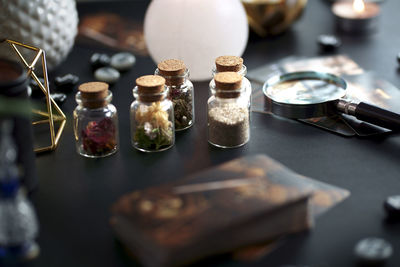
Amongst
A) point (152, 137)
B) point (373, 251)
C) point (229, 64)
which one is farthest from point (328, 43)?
point (373, 251)

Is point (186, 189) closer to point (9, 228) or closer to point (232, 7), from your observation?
point (9, 228)

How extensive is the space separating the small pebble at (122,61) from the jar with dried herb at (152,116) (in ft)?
0.98

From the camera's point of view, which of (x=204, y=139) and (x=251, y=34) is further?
(x=251, y=34)

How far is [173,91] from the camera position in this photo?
1056mm

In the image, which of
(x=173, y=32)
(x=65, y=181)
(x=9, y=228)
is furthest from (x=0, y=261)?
(x=173, y=32)

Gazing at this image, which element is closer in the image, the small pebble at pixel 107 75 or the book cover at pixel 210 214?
the book cover at pixel 210 214

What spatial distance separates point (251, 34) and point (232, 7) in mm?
254

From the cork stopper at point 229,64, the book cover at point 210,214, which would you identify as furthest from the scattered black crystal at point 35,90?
the book cover at point 210,214

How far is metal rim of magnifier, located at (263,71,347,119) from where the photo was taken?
3.54 feet

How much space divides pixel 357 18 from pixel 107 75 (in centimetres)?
58

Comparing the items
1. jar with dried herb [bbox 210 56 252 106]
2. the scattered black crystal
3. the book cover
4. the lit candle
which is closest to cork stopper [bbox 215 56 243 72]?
jar with dried herb [bbox 210 56 252 106]

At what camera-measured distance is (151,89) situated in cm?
96

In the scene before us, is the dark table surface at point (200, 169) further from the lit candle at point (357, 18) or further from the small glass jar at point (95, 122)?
the lit candle at point (357, 18)

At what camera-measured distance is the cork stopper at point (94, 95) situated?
0.95 metres
